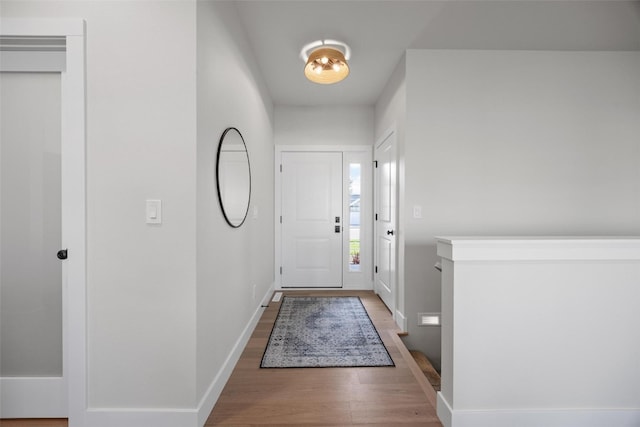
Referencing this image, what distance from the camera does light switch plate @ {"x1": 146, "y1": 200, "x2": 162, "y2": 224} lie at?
1.46m

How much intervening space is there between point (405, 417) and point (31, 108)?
2602 millimetres

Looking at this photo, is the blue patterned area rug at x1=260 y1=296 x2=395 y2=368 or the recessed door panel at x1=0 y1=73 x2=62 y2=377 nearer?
the recessed door panel at x1=0 y1=73 x2=62 y2=377

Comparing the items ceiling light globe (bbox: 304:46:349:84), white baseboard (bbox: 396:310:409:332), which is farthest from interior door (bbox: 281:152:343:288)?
ceiling light globe (bbox: 304:46:349:84)

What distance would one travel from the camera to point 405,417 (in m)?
1.61

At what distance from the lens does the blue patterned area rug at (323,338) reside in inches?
85.6

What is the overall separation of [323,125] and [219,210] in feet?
8.70

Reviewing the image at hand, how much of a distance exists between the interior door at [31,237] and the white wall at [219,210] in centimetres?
78

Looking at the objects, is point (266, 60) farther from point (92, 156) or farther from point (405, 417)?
point (405, 417)

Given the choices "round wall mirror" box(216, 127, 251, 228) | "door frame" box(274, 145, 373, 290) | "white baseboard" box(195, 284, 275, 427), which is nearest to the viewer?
"white baseboard" box(195, 284, 275, 427)

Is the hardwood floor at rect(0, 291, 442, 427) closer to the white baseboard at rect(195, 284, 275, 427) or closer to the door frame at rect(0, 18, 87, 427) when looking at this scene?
the white baseboard at rect(195, 284, 275, 427)

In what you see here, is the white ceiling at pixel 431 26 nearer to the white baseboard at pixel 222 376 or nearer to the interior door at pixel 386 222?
the interior door at pixel 386 222

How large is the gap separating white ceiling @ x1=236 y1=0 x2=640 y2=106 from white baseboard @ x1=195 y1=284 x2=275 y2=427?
2444 millimetres

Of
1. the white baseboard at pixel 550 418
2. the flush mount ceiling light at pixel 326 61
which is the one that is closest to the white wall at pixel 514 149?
the flush mount ceiling light at pixel 326 61

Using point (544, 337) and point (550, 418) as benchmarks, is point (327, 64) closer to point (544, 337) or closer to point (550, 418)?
point (544, 337)
